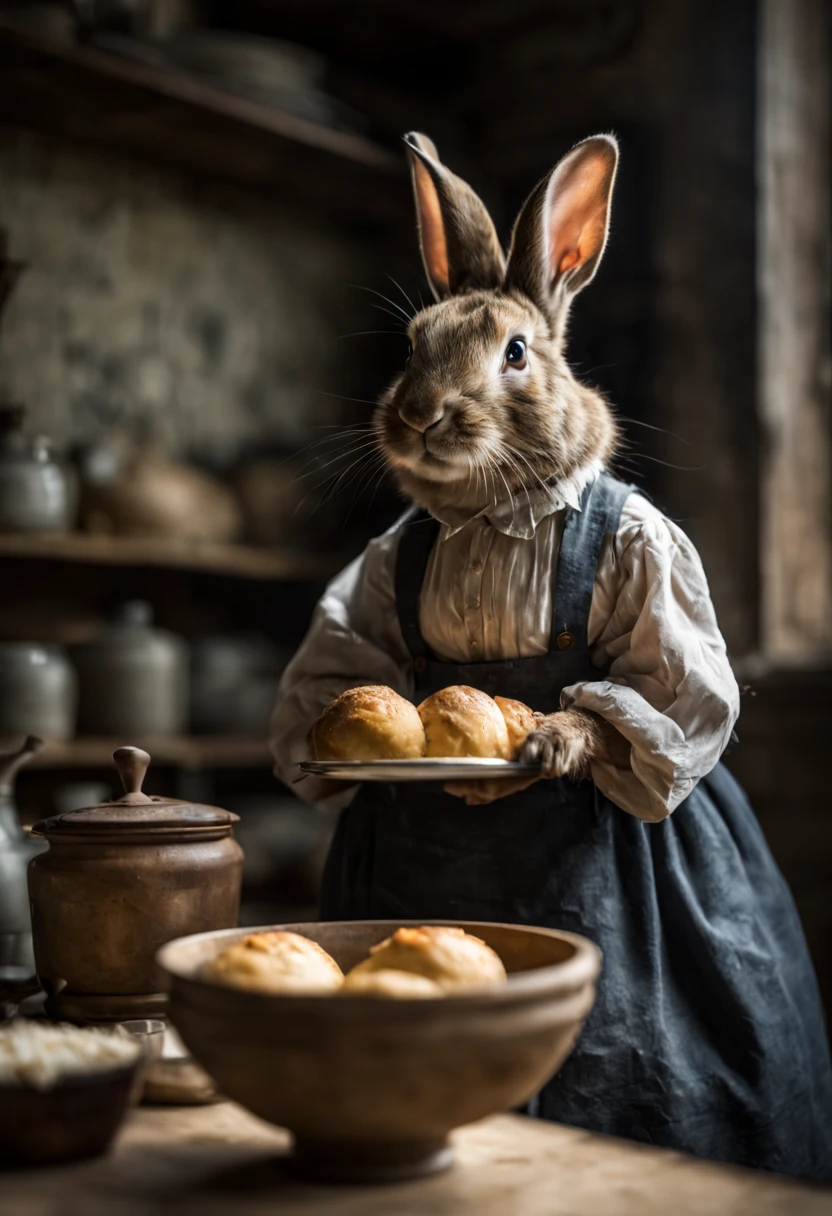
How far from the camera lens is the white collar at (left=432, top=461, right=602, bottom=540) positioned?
1.52 metres

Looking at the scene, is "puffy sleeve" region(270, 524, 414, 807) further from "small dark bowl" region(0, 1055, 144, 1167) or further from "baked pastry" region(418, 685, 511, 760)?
"small dark bowl" region(0, 1055, 144, 1167)

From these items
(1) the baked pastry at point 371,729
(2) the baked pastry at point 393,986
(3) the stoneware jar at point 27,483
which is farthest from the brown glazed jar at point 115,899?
(3) the stoneware jar at point 27,483

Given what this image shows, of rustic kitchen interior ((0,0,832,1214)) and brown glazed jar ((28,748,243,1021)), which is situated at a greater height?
rustic kitchen interior ((0,0,832,1214))

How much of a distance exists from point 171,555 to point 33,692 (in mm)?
519

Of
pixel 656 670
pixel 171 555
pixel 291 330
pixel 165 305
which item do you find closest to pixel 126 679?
pixel 171 555

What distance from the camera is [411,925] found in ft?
3.78

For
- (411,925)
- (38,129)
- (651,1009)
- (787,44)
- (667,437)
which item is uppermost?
(787,44)

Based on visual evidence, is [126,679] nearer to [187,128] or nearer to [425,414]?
[187,128]

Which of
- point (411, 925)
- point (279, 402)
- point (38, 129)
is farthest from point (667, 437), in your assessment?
point (411, 925)

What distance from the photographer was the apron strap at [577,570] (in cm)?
149

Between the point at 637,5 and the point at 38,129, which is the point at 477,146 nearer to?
the point at 637,5

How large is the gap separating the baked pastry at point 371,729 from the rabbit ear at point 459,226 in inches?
24.3

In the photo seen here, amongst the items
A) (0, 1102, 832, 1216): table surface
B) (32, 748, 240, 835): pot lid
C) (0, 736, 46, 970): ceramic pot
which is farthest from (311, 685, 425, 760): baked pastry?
(0, 736, 46, 970): ceramic pot

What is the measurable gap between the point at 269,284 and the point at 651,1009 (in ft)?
9.68
